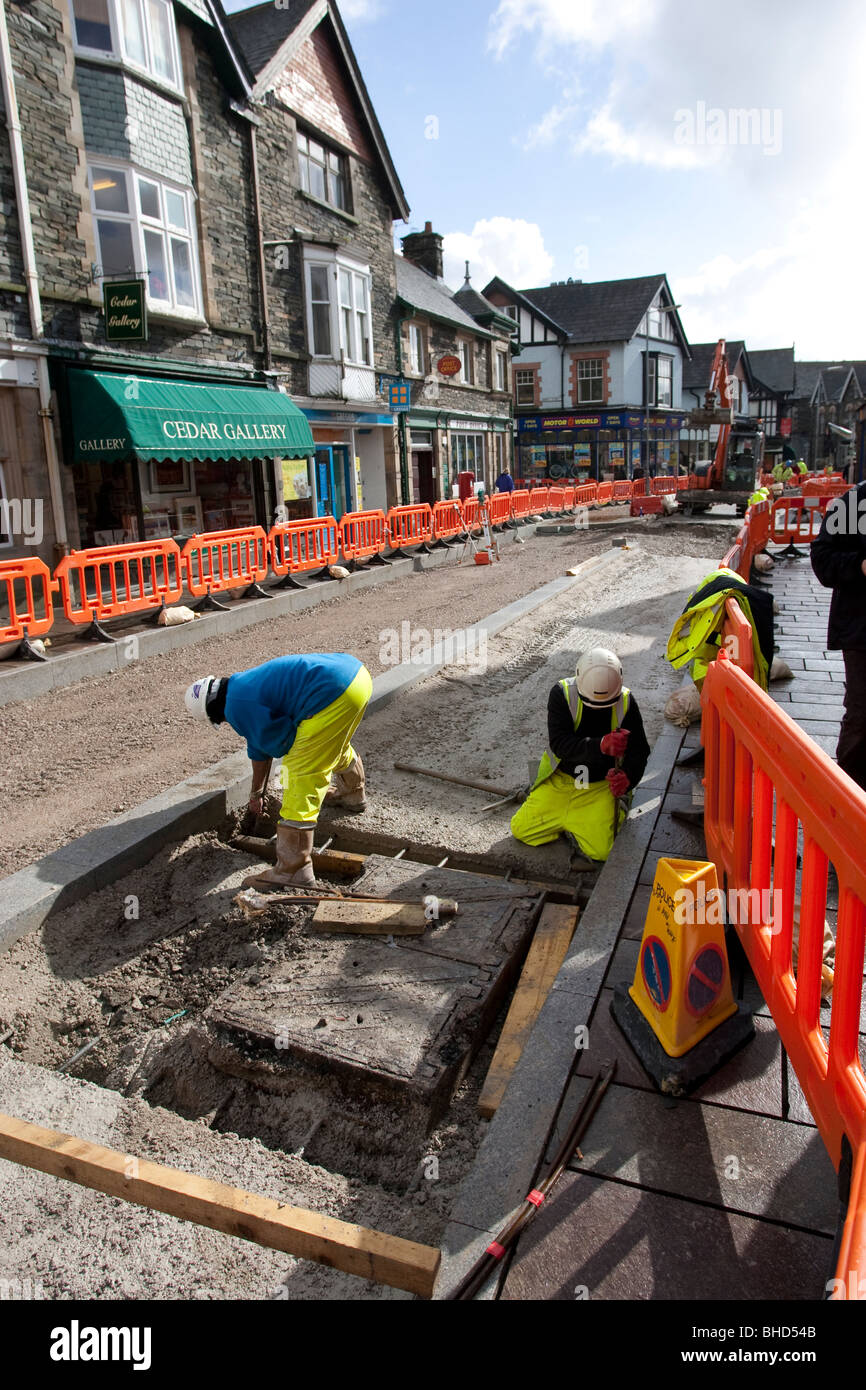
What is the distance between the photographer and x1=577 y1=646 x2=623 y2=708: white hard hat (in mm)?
4688

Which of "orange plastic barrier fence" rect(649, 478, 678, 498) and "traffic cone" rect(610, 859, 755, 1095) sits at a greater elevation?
"orange plastic barrier fence" rect(649, 478, 678, 498)

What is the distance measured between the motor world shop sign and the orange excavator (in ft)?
57.1

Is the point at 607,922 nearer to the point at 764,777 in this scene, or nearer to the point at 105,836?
the point at 764,777

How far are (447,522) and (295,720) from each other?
1623 cm

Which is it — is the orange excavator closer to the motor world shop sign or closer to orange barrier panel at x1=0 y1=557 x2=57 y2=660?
the motor world shop sign

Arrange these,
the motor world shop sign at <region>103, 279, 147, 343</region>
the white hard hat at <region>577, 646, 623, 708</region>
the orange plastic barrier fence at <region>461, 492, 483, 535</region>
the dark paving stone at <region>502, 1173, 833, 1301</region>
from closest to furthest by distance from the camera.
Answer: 1. the dark paving stone at <region>502, 1173, 833, 1301</region>
2. the white hard hat at <region>577, 646, 623, 708</region>
3. the motor world shop sign at <region>103, 279, 147, 343</region>
4. the orange plastic barrier fence at <region>461, 492, 483, 535</region>

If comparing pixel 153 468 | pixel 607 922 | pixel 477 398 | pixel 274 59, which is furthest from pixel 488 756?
pixel 477 398

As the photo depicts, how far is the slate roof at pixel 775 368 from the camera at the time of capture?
7112 centimetres

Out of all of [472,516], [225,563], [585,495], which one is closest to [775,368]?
[585,495]

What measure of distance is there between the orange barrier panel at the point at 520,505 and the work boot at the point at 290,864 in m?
21.9

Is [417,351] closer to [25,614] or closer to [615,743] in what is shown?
[25,614]

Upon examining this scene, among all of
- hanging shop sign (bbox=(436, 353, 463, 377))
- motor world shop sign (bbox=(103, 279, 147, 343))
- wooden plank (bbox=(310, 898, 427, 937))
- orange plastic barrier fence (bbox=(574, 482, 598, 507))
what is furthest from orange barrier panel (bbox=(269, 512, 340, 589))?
orange plastic barrier fence (bbox=(574, 482, 598, 507))

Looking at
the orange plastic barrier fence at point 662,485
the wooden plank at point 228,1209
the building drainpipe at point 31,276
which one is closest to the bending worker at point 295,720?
the wooden plank at point 228,1209

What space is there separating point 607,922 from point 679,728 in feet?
9.98
